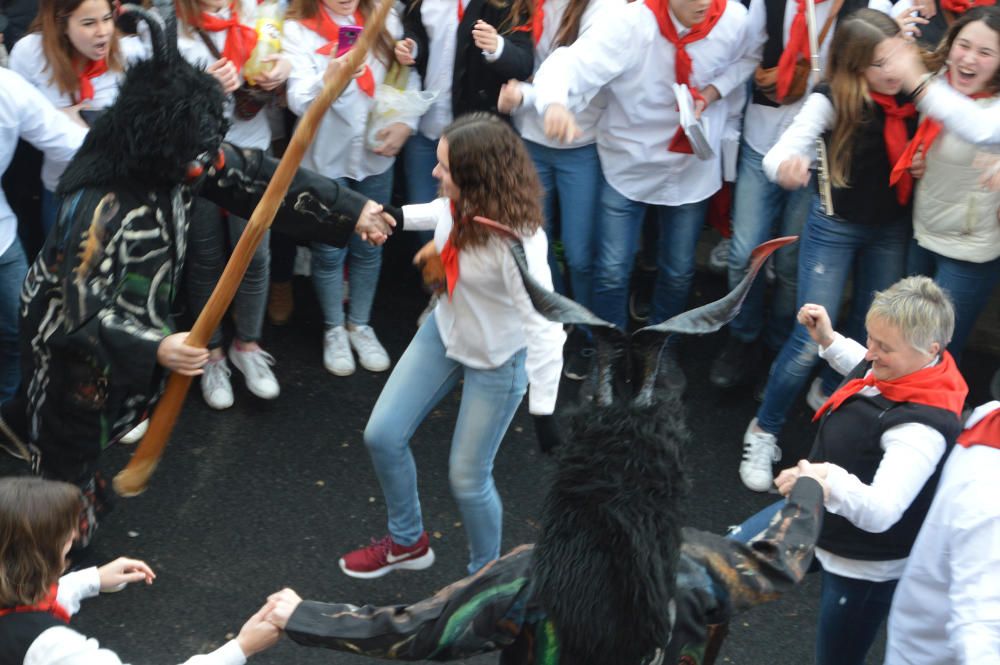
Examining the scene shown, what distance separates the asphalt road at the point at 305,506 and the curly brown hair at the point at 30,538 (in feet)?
4.43

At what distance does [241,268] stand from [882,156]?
2.51 m

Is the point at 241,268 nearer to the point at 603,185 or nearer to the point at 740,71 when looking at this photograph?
the point at 603,185

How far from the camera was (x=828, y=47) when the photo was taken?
4645 millimetres

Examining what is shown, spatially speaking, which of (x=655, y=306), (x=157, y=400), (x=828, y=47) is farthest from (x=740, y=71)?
(x=157, y=400)

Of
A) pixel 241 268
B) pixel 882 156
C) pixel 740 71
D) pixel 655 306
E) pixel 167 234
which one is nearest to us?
pixel 241 268

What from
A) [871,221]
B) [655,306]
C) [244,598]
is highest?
[871,221]

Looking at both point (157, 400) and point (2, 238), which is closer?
point (157, 400)

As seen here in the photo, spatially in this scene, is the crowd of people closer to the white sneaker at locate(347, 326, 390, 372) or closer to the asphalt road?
the white sneaker at locate(347, 326, 390, 372)

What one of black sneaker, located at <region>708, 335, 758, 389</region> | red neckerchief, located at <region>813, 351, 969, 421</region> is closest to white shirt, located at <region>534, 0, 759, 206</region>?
black sneaker, located at <region>708, 335, 758, 389</region>

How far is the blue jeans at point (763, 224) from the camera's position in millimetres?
4977

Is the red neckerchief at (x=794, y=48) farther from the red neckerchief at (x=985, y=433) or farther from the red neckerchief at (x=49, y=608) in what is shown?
the red neckerchief at (x=49, y=608)

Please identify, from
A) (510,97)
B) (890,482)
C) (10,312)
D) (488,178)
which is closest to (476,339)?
(488,178)

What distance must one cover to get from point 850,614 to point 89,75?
134 inches

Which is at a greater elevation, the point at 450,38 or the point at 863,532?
the point at 450,38
